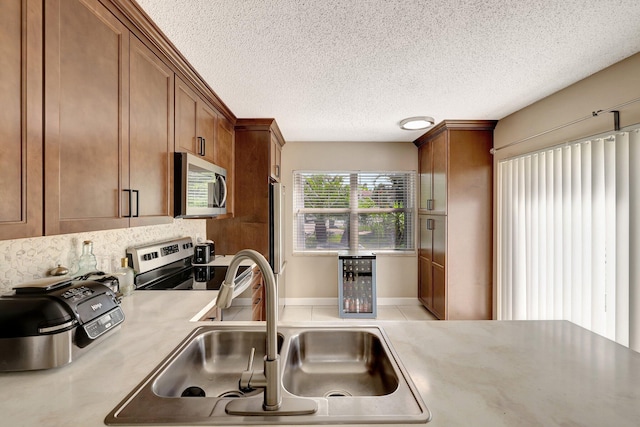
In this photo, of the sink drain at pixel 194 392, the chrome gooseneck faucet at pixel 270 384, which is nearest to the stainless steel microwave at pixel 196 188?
the sink drain at pixel 194 392

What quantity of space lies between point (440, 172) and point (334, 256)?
180 cm

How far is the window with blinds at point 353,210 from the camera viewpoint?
169 inches

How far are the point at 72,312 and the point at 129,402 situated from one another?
44 centimetres

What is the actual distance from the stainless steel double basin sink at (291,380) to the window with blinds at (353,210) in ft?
10.1

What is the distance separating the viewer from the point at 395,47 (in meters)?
1.76

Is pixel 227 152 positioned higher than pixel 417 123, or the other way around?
pixel 417 123

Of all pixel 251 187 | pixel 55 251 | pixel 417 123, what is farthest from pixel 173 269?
pixel 417 123

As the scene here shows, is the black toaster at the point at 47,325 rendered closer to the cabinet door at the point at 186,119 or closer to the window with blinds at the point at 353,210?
the cabinet door at the point at 186,119

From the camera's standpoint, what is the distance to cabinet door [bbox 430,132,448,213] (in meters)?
3.38

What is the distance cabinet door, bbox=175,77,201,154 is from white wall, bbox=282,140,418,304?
6.66 feet

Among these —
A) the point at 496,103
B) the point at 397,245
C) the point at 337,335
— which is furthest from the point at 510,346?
the point at 397,245

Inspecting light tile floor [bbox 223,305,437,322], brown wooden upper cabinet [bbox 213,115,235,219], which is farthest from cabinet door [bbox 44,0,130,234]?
light tile floor [bbox 223,305,437,322]

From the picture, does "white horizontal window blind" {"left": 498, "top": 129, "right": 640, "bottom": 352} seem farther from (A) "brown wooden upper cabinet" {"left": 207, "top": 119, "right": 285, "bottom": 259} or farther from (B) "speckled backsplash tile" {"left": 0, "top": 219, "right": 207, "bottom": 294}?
(B) "speckled backsplash tile" {"left": 0, "top": 219, "right": 207, "bottom": 294}

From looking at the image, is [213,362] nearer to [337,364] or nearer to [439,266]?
[337,364]
